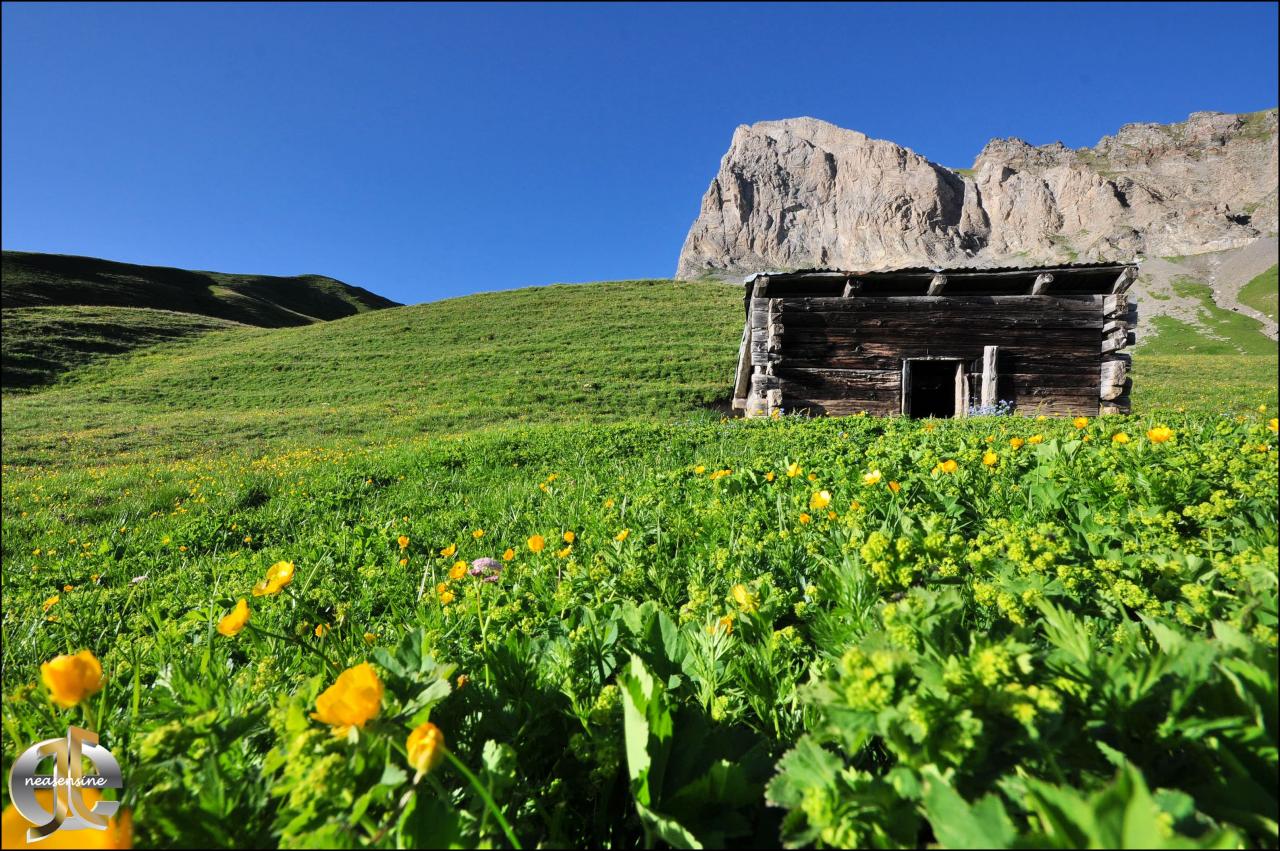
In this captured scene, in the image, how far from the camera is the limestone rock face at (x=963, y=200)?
108 m

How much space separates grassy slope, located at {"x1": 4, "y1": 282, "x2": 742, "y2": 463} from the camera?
54.9 ft

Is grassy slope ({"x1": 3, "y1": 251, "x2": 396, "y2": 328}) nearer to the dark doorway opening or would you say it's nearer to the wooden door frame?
the wooden door frame

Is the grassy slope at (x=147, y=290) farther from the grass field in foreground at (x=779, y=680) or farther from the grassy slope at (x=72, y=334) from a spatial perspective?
the grass field in foreground at (x=779, y=680)

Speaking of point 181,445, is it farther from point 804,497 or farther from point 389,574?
point 804,497

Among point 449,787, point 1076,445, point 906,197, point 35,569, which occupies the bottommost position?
point 35,569

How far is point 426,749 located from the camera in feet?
2.93

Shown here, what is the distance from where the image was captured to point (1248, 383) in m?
19.6

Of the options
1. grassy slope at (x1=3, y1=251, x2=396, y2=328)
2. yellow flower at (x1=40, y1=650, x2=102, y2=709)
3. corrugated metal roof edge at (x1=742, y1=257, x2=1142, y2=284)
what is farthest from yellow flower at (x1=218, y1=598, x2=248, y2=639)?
grassy slope at (x1=3, y1=251, x2=396, y2=328)

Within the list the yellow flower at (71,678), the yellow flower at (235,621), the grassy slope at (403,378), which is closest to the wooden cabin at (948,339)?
the grassy slope at (403,378)

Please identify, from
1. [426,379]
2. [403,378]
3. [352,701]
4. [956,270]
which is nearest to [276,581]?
[352,701]

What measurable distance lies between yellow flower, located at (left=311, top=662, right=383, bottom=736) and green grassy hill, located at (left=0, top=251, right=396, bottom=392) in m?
36.7

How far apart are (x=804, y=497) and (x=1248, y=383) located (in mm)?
26862

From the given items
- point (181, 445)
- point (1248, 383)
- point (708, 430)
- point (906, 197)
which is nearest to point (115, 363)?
point (181, 445)

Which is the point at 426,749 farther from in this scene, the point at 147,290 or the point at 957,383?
the point at 147,290
